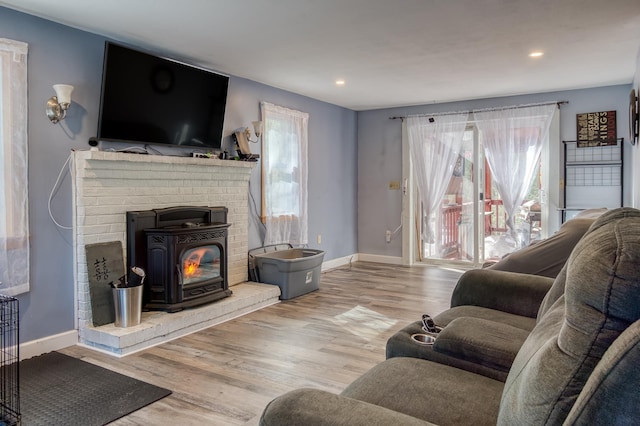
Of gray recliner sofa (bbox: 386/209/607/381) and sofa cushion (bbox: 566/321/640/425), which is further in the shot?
gray recliner sofa (bbox: 386/209/607/381)

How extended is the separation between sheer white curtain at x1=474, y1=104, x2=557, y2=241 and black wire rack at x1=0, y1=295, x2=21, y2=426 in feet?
17.9

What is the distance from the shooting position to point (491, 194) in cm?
623

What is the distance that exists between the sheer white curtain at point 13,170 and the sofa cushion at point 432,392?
2.62m

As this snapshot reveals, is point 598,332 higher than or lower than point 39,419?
higher

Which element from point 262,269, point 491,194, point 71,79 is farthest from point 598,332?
point 491,194

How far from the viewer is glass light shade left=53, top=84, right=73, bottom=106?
3.07 metres

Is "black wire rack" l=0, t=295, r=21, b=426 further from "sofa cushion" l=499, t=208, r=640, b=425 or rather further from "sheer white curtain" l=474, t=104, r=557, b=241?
"sheer white curtain" l=474, t=104, r=557, b=241

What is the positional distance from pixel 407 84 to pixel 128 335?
13.1 feet

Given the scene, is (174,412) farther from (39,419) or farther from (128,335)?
(128,335)

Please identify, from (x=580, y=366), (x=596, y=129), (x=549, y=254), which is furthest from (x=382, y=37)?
(x=596, y=129)

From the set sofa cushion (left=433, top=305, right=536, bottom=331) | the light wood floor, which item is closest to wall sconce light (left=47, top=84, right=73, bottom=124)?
the light wood floor

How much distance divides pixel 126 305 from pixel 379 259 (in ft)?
14.4

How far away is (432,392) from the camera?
144cm

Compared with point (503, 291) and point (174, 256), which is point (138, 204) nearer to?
point (174, 256)
